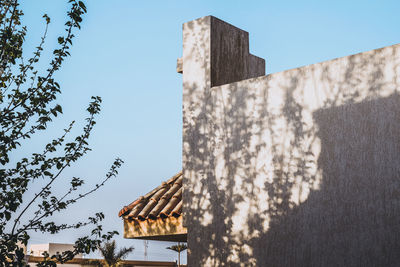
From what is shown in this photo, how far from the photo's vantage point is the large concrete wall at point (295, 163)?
6.26m

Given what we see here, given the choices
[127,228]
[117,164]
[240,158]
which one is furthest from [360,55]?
[127,228]

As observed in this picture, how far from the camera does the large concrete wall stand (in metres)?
6.26

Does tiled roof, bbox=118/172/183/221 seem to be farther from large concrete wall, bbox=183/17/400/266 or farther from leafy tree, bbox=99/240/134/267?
leafy tree, bbox=99/240/134/267

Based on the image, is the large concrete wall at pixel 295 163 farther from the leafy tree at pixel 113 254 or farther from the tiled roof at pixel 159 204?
the leafy tree at pixel 113 254

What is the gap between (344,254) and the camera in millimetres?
6293

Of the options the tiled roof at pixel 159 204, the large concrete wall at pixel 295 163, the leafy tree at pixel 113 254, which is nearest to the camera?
the large concrete wall at pixel 295 163

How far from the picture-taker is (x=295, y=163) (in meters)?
6.94

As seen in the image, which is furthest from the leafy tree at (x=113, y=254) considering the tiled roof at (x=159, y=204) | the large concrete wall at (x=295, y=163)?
the large concrete wall at (x=295, y=163)

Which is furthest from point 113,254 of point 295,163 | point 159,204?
point 295,163

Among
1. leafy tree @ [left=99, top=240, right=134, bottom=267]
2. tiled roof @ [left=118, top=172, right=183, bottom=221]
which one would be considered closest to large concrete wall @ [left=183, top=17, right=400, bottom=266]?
tiled roof @ [left=118, top=172, right=183, bottom=221]

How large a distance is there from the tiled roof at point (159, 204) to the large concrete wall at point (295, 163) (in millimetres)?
813

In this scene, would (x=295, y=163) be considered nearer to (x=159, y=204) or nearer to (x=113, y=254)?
(x=159, y=204)

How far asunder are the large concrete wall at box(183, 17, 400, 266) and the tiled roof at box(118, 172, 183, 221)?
813mm

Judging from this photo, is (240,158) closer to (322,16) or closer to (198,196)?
(198,196)
